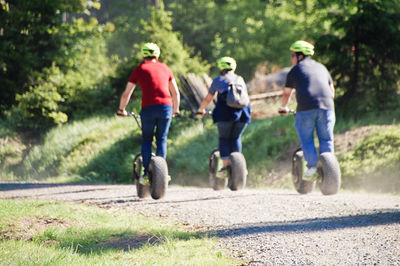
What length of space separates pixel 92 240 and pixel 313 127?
3603mm

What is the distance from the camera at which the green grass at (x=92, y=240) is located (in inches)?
163

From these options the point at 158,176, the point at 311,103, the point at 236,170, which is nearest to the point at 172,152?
the point at 236,170

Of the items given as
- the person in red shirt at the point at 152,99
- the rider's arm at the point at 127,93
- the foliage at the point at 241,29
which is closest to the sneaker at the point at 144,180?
the person in red shirt at the point at 152,99

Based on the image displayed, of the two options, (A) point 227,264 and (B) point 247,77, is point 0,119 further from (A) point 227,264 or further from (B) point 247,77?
(A) point 227,264

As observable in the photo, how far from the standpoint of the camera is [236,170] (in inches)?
305

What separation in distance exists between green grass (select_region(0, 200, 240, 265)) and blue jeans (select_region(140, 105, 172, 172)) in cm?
109

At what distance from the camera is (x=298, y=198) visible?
289 inches

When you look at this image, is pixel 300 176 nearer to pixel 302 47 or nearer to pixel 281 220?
pixel 302 47

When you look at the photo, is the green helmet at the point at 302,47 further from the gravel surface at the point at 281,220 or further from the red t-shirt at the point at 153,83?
the gravel surface at the point at 281,220

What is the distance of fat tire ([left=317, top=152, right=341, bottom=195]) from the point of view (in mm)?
6855

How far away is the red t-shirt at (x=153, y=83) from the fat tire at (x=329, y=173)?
226 centimetres

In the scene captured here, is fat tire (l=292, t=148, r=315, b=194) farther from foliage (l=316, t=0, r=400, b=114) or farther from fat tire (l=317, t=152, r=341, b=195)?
foliage (l=316, t=0, r=400, b=114)

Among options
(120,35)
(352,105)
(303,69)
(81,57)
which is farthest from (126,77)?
(120,35)

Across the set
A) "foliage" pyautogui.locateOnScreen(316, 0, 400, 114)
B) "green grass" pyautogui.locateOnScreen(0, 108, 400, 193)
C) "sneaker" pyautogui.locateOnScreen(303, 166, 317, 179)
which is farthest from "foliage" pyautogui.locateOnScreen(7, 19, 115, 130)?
"sneaker" pyautogui.locateOnScreen(303, 166, 317, 179)
